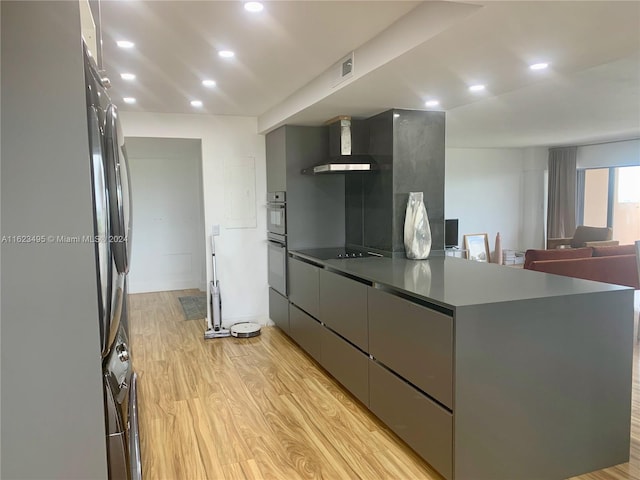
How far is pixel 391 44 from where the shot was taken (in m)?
2.42

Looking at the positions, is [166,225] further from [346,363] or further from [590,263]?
[590,263]

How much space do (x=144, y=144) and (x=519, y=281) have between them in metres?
4.44

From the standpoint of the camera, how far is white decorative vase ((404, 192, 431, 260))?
3686 millimetres

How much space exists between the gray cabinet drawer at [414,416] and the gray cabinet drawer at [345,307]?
26cm

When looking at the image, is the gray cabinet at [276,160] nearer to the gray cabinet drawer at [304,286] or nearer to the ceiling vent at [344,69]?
the gray cabinet drawer at [304,286]

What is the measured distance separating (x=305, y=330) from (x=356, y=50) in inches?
95.9

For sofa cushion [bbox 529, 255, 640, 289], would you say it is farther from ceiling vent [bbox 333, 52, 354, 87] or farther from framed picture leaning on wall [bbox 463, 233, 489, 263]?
framed picture leaning on wall [bbox 463, 233, 489, 263]

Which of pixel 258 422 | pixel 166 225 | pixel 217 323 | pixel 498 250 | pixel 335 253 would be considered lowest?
pixel 258 422

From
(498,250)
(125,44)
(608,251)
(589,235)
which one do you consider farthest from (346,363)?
(589,235)

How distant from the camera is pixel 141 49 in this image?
2758mm

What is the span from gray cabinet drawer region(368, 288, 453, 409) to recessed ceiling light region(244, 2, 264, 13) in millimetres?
1618

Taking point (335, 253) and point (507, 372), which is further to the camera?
point (335, 253)

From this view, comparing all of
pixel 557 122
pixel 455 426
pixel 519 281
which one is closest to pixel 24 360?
pixel 455 426

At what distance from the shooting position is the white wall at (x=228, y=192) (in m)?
4.88
